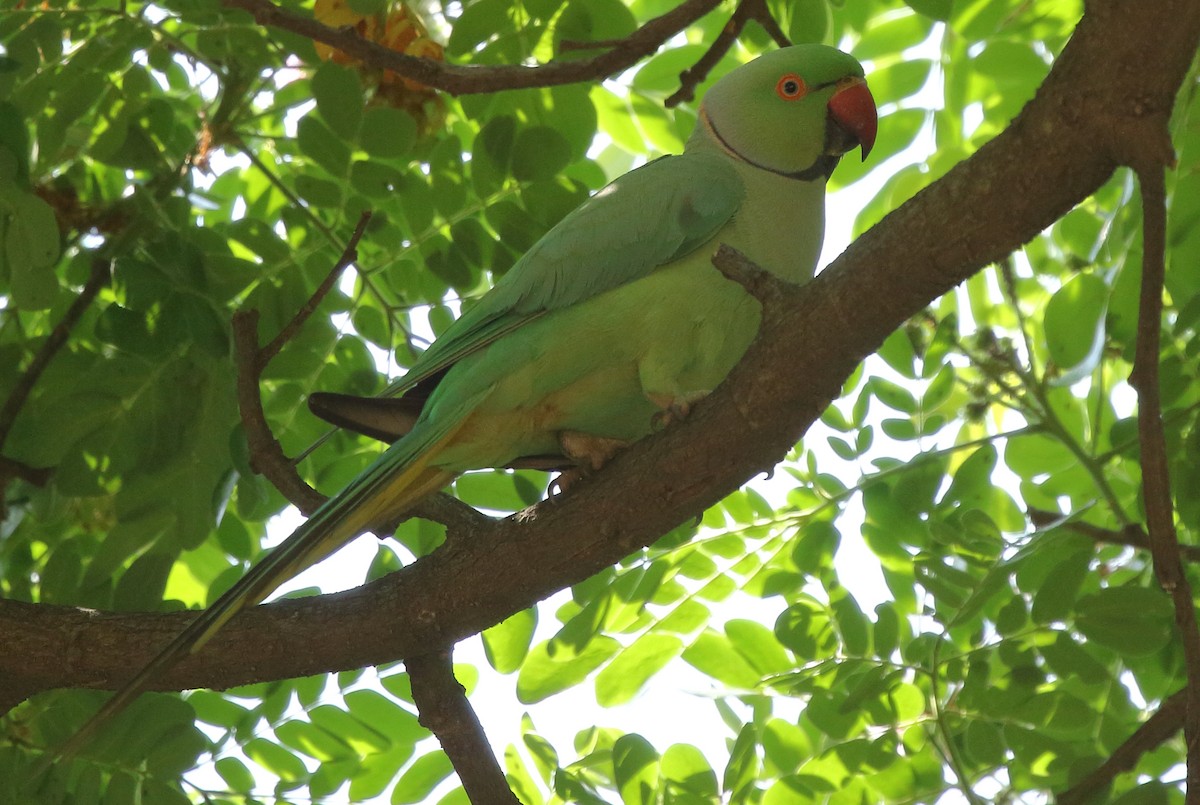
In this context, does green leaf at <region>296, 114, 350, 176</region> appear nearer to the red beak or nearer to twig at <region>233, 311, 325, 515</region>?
twig at <region>233, 311, 325, 515</region>

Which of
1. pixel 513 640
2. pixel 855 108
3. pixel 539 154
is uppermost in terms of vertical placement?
pixel 539 154

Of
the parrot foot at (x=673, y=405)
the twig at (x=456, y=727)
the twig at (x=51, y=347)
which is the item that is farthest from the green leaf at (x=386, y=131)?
the twig at (x=456, y=727)

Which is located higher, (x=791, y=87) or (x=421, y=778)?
(x=791, y=87)

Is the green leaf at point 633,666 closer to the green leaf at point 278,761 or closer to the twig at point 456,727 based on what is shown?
the twig at point 456,727

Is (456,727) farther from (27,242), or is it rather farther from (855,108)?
(855,108)

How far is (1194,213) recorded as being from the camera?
2.74m

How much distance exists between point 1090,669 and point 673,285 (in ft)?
4.30

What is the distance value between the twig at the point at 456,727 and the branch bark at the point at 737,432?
0.30 ft

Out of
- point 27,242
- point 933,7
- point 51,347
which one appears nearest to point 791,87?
point 933,7

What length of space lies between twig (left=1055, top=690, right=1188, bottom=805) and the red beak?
1.68 m

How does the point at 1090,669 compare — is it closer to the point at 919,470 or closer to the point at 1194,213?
the point at 919,470

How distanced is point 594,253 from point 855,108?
94cm

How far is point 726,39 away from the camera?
130 inches

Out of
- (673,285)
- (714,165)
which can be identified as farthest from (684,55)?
(673,285)
